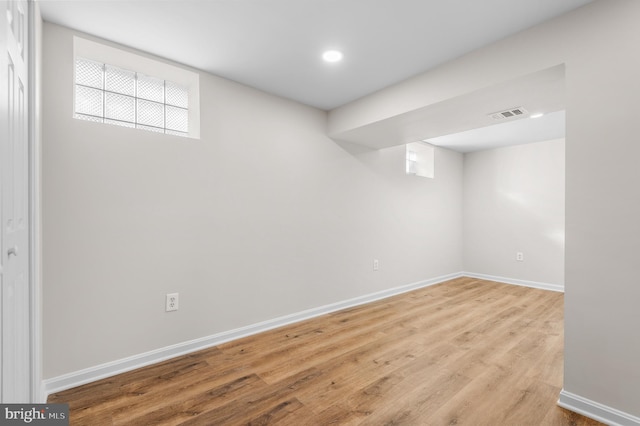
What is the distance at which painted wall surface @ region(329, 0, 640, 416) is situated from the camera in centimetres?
150

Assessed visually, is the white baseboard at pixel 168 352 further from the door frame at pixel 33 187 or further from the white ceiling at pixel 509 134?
the white ceiling at pixel 509 134

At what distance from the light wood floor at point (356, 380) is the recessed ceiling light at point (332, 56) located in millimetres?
2348

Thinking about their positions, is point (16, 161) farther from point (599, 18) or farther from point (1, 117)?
point (599, 18)

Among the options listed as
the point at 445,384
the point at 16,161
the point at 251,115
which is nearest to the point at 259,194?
the point at 251,115

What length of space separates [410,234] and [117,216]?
3707mm

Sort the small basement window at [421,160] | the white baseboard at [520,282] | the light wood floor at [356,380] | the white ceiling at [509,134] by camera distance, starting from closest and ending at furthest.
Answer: the light wood floor at [356,380] → the white ceiling at [509,134] → the white baseboard at [520,282] → the small basement window at [421,160]

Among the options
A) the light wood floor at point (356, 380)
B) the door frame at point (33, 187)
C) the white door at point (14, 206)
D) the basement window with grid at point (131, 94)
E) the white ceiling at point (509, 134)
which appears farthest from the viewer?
the white ceiling at point (509, 134)

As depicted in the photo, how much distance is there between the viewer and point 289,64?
2.35 meters

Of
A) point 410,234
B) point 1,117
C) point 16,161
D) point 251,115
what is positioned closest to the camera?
point 1,117

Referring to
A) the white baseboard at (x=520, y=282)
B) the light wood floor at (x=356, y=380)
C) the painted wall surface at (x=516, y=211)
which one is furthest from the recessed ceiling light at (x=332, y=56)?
the white baseboard at (x=520, y=282)

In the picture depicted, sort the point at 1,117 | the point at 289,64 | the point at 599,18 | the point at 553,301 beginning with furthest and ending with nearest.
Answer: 1. the point at 553,301
2. the point at 289,64
3. the point at 599,18
4. the point at 1,117

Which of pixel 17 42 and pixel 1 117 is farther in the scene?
pixel 17 42

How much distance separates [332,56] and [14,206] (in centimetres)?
206

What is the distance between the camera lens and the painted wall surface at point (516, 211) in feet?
14.7
